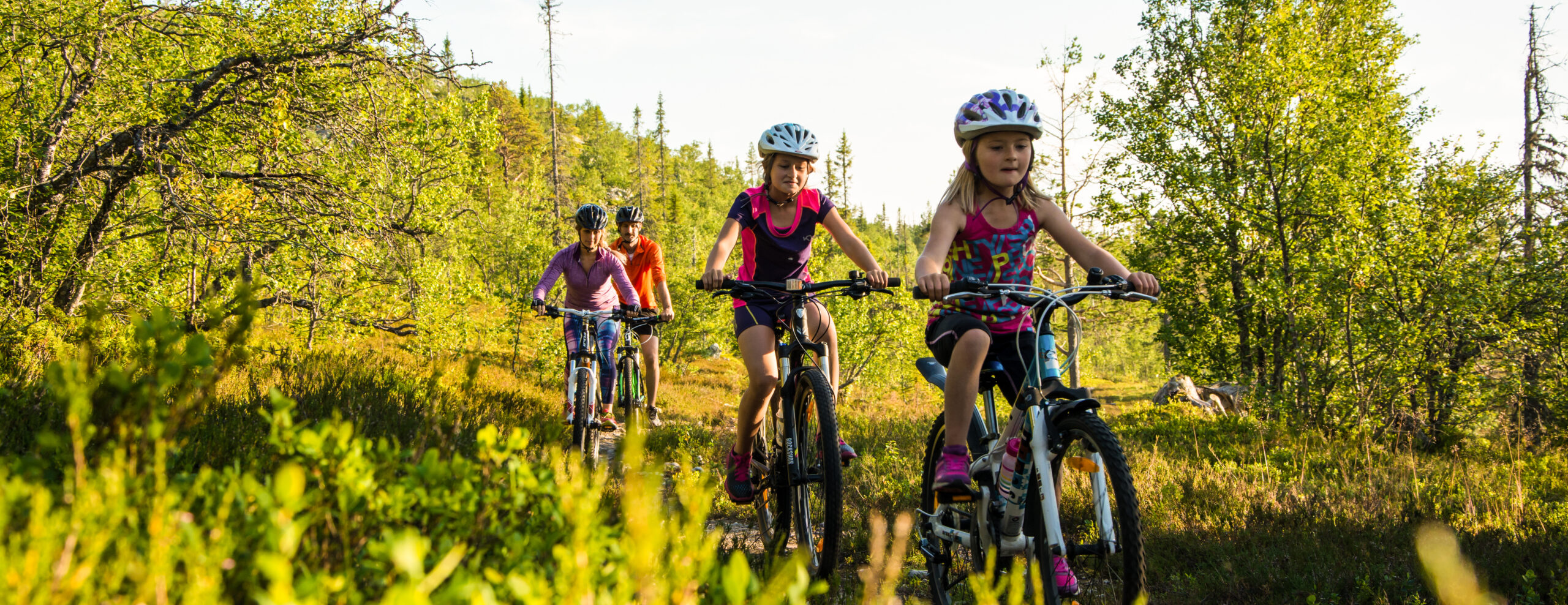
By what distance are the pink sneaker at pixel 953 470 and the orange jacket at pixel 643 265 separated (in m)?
5.11

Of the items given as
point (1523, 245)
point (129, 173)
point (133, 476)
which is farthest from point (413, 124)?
point (1523, 245)

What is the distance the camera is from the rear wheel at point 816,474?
3.49 metres

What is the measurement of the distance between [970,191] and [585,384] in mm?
4072

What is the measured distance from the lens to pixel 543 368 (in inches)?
584

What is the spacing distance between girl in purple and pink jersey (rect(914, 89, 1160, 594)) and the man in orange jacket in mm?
4295

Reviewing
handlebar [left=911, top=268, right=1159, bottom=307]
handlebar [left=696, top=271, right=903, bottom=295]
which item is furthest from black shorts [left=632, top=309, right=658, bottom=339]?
handlebar [left=911, top=268, right=1159, bottom=307]

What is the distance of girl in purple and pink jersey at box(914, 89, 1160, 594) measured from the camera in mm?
3172

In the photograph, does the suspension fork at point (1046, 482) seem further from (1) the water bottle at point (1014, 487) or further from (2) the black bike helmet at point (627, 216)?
(2) the black bike helmet at point (627, 216)

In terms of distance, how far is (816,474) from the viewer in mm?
3715

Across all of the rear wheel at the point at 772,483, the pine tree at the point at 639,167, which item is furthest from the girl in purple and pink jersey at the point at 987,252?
the pine tree at the point at 639,167

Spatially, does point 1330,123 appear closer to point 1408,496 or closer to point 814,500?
point 1408,496

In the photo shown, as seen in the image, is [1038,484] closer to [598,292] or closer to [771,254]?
[771,254]

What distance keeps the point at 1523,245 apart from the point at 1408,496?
11.7 metres

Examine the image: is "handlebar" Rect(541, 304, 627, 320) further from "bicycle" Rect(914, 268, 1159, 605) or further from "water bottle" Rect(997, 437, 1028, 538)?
"water bottle" Rect(997, 437, 1028, 538)
